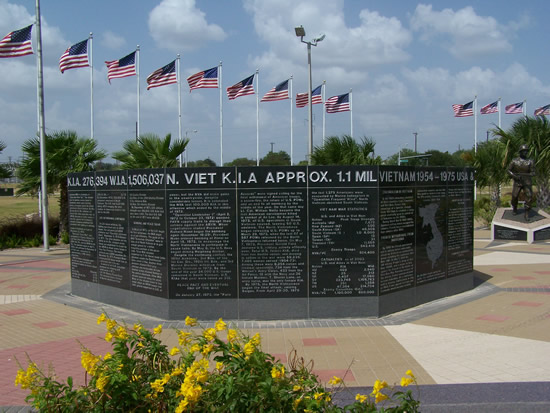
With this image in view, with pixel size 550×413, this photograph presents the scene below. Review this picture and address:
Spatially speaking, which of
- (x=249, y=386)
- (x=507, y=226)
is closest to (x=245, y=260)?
(x=249, y=386)

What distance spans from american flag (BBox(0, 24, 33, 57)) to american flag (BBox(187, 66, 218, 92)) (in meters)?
12.9

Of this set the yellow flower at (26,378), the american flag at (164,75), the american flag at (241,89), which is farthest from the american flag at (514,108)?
the yellow flower at (26,378)

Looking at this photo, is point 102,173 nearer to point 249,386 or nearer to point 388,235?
point 388,235

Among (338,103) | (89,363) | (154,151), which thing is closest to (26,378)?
(89,363)

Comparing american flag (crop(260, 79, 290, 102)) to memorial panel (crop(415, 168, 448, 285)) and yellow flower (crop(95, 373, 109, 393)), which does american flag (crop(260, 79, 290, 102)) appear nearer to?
memorial panel (crop(415, 168, 448, 285))

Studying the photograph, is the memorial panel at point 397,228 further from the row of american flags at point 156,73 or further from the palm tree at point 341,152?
the row of american flags at point 156,73

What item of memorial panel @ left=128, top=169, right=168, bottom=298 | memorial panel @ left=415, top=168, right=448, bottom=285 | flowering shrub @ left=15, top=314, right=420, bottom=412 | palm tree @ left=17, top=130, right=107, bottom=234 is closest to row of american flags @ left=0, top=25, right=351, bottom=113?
palm tree @ left=17, top=130, right=107, bottom=234

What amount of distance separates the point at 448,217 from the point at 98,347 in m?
6.92

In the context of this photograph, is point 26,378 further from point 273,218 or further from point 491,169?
point 491,169

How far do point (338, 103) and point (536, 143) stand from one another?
1477 cm

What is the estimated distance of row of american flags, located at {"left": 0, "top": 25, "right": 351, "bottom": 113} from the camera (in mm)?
18922

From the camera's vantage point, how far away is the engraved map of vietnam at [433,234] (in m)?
9.90

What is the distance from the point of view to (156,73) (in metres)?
28.4

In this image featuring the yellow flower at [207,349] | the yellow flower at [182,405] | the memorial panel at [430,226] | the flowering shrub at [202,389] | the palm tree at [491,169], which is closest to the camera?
the yellow flower at [182,405]
